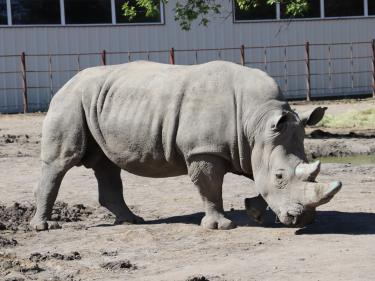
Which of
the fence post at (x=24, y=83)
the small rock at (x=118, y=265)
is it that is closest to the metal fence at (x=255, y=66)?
the fence post at (x=24, y=83)

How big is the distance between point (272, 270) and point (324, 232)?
5.18ft

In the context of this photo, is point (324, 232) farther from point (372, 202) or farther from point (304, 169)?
point (372, 202)

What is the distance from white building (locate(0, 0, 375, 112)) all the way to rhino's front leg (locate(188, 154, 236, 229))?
15835 millimetres

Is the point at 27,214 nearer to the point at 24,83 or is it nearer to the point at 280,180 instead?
the point at 280,180

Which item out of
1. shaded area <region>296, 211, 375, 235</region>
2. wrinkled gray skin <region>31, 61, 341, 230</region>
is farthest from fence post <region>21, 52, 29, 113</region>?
shaded area <region>296, 211, 375, 235</region>

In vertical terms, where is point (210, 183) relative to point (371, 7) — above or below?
below

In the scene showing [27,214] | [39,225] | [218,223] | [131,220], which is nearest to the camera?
[218,223]

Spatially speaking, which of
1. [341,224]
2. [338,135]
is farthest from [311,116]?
[338,135]

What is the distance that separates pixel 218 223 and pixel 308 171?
1138mm

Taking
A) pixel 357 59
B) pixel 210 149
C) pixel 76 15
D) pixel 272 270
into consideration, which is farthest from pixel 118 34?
pixel 272 270

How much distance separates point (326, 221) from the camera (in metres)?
8.88

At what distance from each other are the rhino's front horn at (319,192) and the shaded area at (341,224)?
45cm

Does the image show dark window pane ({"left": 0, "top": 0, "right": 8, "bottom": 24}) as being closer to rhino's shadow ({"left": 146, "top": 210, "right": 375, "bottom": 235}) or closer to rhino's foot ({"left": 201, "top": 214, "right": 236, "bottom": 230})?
rhino's shadow ({"left": 146, "top": 210, "right": 375, "bottom": 235})

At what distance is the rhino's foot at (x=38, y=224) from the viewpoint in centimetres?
920
